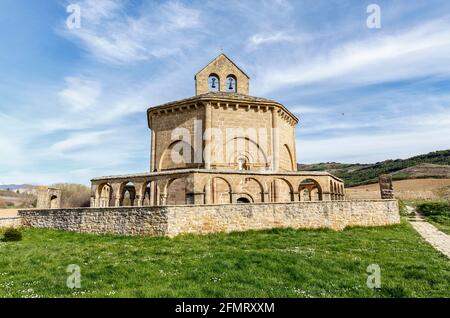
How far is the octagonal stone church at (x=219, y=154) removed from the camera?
19312 millimetres

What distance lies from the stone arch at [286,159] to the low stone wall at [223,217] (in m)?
7.52

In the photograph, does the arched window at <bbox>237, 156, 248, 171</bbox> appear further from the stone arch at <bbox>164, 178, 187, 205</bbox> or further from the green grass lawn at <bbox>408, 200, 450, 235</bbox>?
the green grass lawn at <bbox>408, 200, 450, 235</bbox>

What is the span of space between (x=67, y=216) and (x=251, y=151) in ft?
40.9

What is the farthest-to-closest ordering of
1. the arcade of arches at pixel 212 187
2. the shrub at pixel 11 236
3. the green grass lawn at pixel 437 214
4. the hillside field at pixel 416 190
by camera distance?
the hillside field at pixel 416 190 < the green grass lawn at pixel 437 214 < the arcade of arches at pixel 212 187 < the shrub at pixel 11 236

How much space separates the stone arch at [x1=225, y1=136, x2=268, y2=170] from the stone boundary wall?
14.1 m

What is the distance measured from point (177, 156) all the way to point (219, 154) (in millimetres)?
3305

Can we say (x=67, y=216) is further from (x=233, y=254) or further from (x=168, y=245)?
(x=233, y=254)

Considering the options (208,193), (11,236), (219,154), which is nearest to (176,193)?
(208,193)

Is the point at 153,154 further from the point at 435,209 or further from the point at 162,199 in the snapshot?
the point at 435,209

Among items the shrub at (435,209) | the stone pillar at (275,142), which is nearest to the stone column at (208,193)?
the stone pillar at (275,142)

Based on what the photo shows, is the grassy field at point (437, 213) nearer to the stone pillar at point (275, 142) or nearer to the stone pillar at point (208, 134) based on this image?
the stone pillar at point (275, 142)

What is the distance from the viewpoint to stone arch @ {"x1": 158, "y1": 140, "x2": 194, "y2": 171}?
71.2 ft
